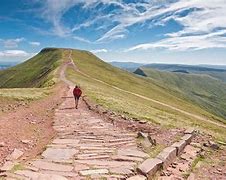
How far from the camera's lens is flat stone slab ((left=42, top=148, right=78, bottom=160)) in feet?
43.4

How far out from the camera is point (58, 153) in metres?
13.8

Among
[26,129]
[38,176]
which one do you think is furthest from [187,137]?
[26,129]

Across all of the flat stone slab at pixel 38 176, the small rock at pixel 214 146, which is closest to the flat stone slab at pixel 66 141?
the flat stone slab at pixel 38 176

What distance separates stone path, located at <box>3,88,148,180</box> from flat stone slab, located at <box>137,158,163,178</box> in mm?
308

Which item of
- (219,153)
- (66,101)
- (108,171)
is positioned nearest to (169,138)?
(219,153)

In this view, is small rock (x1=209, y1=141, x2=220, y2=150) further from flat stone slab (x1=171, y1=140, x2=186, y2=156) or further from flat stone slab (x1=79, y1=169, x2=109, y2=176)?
flat stone slab (x1=79, y1=169, x2=109, y2=176)

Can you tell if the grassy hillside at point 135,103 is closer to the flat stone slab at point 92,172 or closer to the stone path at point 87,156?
the stone path at point 87,156

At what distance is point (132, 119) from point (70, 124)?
4.32m

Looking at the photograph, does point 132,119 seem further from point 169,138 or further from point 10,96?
point 10,96

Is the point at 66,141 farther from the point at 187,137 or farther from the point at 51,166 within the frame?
the point at 187,137

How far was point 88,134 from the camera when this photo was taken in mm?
17594

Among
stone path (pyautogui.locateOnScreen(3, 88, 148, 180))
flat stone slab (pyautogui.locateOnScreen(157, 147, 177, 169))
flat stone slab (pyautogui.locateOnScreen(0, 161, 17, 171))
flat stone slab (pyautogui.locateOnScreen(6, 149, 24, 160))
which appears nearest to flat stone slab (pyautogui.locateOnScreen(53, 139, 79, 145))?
stone path (pyautogui.locateOnScreen(3, 88, 148, 180))

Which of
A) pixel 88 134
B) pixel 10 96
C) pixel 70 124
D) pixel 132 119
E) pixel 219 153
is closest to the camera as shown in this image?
pixel 219 153

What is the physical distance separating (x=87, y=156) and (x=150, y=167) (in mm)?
2807
